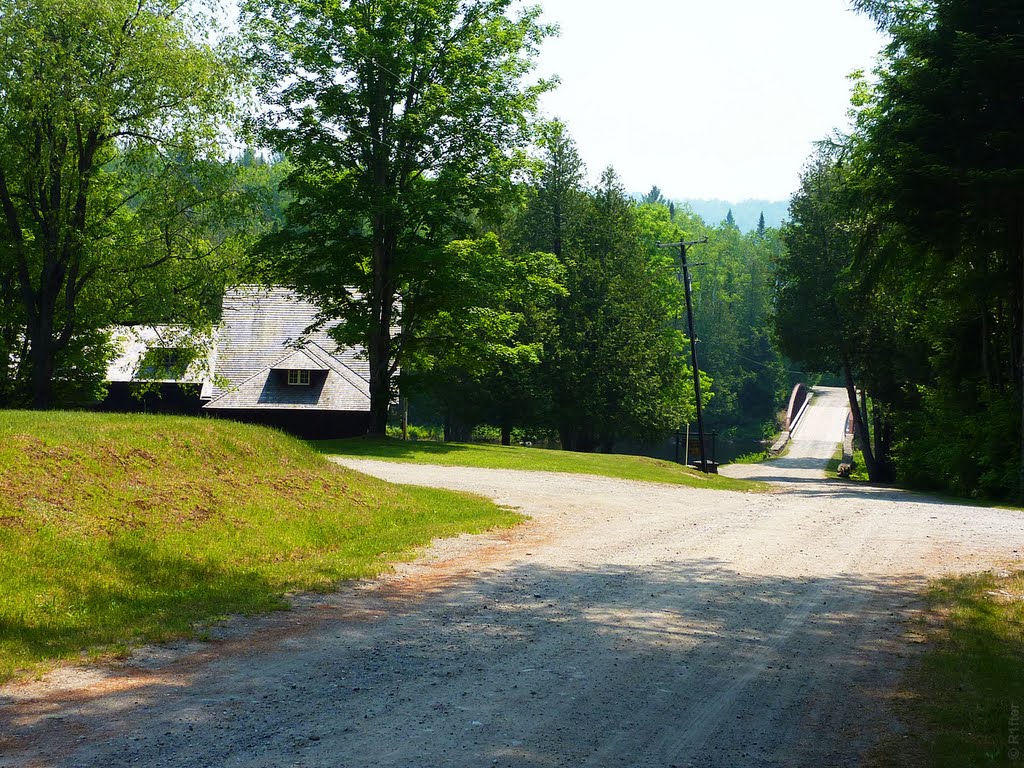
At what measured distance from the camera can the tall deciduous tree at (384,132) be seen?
105 ft

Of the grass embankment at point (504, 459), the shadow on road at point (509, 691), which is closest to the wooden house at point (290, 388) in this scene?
the grass embankment at point (504, 459)

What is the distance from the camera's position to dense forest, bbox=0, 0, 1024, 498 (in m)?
24.2

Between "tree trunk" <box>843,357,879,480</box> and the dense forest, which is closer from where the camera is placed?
the dense forest

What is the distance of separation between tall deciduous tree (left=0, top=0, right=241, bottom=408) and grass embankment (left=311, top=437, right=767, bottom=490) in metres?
7.71

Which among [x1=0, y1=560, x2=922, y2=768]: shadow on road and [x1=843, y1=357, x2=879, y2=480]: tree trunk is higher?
[x1=843, y1=357, x2=879, y2=480]: tree trunk

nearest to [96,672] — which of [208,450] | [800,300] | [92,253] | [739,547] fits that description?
[208,450]

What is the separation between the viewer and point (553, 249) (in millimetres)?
57312

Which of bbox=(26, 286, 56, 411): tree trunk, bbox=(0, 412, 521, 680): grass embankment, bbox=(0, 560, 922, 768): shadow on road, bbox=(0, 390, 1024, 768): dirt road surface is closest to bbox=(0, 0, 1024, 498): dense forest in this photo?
bbox=(26, 286, 56, 411): tree trunk

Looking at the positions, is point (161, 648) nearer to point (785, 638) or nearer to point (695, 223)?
point (785, 638)

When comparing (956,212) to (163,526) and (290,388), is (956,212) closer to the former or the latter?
(163,526)

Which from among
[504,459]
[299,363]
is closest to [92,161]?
[299,363]

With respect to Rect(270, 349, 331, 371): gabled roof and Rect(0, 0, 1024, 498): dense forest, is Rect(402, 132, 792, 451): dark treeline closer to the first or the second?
Rect(0, 0, 1024, 498): dense forest

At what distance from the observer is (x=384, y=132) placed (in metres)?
33.1

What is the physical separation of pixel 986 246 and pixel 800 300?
969 inches
